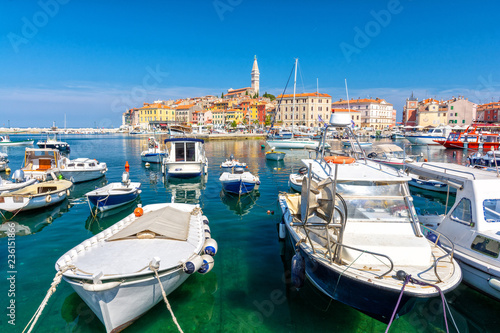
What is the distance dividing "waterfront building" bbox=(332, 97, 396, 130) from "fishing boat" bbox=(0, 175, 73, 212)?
129m

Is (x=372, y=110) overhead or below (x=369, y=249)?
overhead

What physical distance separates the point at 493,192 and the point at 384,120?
143920 millimetres

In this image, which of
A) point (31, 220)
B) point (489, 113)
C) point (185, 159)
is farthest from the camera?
point (489, 113)

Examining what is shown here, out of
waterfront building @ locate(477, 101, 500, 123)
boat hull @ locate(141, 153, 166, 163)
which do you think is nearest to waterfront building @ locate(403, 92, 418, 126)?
waterfront building @ locate(477, 101, 500, 123)

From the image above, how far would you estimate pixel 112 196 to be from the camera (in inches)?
580

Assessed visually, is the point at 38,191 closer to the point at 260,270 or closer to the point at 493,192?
the point at 260,270

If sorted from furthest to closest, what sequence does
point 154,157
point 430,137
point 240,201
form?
point 430,137, point 154,157, point 240,201

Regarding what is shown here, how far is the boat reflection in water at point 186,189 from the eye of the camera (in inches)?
707

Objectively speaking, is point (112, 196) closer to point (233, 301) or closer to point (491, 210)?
point (233, 301)

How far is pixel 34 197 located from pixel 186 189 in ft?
29.8

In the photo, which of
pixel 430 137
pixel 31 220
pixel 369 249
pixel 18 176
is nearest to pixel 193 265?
pixel 369 249

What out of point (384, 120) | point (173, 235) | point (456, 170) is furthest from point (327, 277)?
point (384, 120)

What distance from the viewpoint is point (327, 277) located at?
6.26 meters

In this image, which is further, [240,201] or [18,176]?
[240,201]
